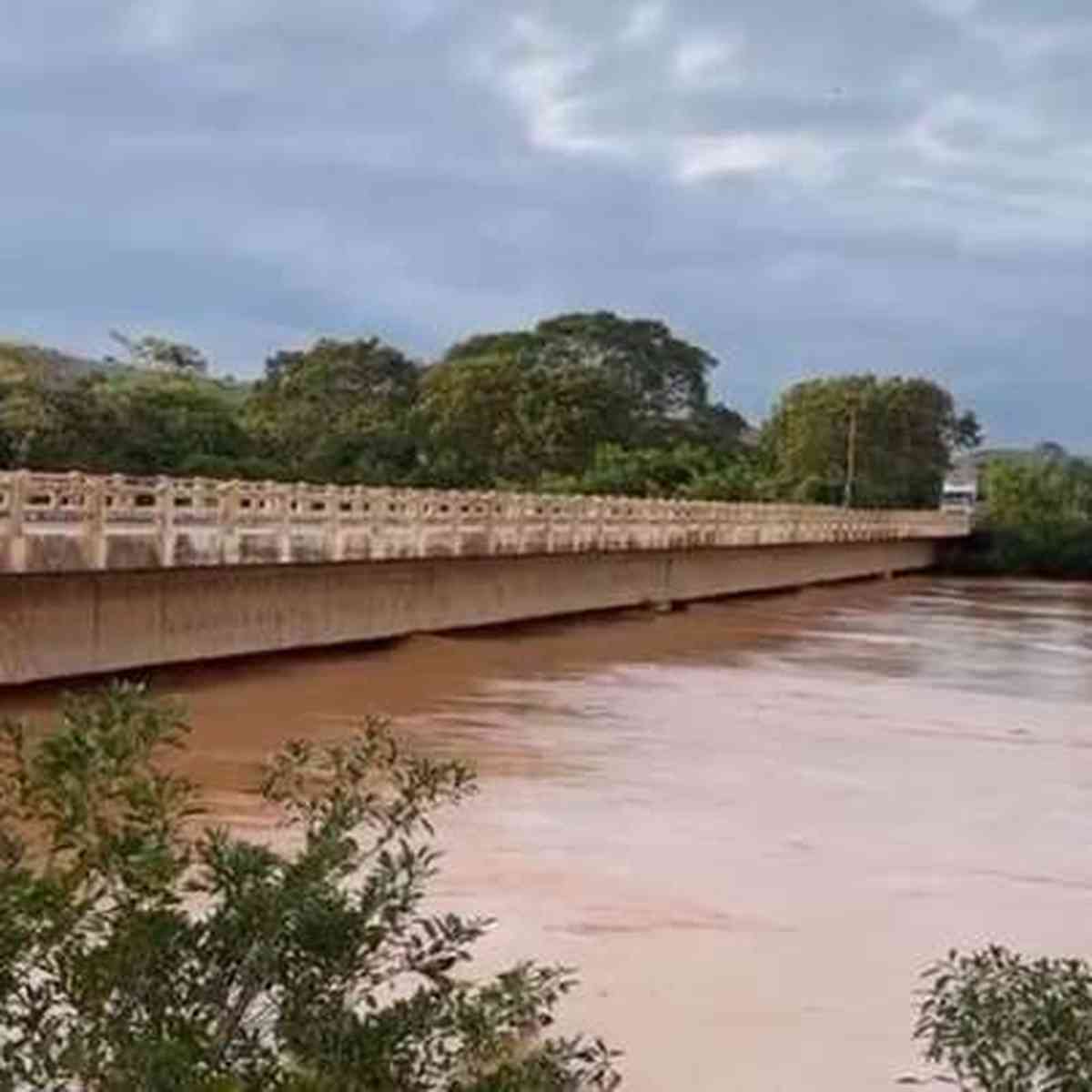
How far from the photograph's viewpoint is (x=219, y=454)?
219ft

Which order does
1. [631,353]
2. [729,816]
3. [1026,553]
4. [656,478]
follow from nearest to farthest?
[729,816], [656,478], [1026,553], [631,353]

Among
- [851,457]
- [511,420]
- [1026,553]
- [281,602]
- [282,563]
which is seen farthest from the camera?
[851,457]

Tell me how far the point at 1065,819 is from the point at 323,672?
13.9 meters

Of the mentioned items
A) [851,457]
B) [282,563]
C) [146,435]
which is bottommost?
[282,563]

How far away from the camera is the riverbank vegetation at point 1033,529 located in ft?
306

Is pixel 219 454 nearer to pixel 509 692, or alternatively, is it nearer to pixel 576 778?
pixel 509 692

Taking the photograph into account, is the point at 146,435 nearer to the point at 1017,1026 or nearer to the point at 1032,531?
the point at 1032,531

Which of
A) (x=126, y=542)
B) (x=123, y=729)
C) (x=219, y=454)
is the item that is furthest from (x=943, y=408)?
(x=123, y=729)

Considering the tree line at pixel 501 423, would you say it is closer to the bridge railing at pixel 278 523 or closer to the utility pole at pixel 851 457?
the utility pole at pixel 851 457

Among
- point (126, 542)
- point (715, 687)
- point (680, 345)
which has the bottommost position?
point (715, 687)

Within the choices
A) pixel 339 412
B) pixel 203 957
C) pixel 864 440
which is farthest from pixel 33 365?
pixel 203 957

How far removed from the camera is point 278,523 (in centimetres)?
2847

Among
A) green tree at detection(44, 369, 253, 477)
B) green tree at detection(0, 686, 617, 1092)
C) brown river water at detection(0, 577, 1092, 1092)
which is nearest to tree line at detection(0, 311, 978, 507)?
green tree at detection(44, 369, 253, 477)

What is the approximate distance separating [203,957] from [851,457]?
331 ft
